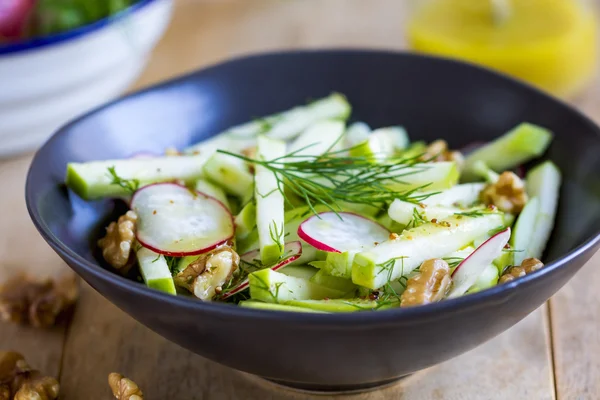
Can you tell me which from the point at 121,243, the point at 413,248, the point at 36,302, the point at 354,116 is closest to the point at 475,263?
the point at 413,248

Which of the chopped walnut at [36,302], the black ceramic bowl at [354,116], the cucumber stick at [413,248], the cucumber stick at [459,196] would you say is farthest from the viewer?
the chopped walnut at [36,302]

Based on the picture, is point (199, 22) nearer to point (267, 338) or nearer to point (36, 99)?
point (36, 99)

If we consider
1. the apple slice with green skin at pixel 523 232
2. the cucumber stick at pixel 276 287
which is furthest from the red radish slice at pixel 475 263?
the cucumber stick at pixel 276 287

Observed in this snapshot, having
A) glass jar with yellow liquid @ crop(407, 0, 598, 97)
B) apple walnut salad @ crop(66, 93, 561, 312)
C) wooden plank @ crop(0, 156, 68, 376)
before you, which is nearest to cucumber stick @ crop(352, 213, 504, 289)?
apple walnut salad @ crop(66, 93, 561, 312)

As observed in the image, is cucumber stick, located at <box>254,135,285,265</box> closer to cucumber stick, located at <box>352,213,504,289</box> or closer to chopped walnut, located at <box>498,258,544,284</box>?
cucumber stick, located at <box>352,213,504,289</box>

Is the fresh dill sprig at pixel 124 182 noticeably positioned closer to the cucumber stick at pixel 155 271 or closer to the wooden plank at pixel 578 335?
the cucumber stick at pixel 155 271

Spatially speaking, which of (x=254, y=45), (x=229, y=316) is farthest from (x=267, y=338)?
(x=254, y=45)
